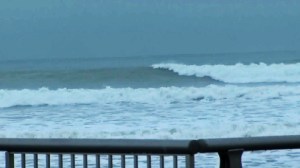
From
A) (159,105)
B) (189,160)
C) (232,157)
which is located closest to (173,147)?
(189,160)

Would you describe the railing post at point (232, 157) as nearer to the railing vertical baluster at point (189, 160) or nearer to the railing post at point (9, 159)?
the railing vertical baluster at point (189, 160)

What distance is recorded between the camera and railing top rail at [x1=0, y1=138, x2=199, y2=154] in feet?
9.37

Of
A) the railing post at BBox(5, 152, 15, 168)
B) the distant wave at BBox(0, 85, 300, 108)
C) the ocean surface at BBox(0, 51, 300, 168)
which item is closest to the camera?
the railing post at BBox(5, 152, 15, 168)

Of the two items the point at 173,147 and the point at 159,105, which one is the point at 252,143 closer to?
the point at 173,147

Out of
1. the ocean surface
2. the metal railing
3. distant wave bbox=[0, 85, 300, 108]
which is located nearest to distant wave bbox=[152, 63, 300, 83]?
the ocean surface

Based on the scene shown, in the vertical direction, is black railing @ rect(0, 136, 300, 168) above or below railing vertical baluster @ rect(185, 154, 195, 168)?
above

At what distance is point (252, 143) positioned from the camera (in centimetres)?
292

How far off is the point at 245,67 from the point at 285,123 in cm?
2122

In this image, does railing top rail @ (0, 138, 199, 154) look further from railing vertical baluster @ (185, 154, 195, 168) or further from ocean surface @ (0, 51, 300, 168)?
ocean surface @ (0, 51, 300, 168)

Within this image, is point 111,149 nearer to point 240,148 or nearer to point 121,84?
point 240,148

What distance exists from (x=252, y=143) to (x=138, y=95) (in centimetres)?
2333

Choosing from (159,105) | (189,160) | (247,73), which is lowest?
(189,160)

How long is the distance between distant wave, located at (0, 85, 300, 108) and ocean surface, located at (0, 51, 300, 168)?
0.11 ft

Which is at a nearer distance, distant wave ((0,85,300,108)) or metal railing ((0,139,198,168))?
metal railing ((0,139,198,168))
